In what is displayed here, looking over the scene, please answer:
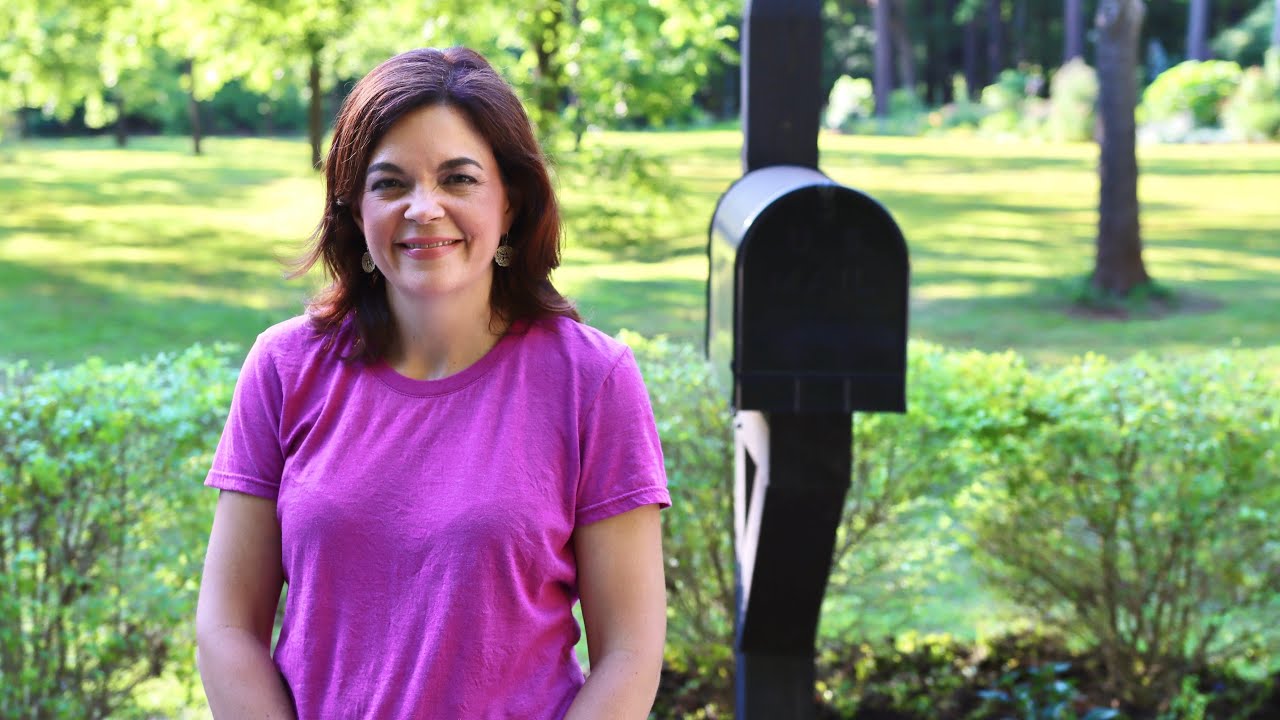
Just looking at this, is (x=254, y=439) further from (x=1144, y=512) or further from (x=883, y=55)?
(x=883, y=55)

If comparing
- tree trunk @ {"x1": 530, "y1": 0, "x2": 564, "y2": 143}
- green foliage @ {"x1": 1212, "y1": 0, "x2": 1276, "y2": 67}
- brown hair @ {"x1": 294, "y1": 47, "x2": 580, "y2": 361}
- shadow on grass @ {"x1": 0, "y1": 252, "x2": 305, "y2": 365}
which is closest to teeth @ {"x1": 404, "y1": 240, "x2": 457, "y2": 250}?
brown hair @ {"x1": 294, "y1": 47, "x2": 580, "y2": 361}

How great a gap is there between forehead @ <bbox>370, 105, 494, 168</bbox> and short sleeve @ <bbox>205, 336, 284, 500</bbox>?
308mm

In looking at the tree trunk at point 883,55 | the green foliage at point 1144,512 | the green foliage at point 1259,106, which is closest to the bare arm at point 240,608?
the green foliage at point 1144,512

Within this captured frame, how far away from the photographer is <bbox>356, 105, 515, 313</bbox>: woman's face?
5.01 ft

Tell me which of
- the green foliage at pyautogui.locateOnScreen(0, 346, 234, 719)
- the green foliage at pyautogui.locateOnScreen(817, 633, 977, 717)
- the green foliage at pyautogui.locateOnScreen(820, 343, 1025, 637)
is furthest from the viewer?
the green foliage at pyautogui.locateOnScreen(817, 633, 977, 717)

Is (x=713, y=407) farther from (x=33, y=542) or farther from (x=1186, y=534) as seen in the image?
(x=33, y=542)

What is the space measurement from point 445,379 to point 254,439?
0.80 ft

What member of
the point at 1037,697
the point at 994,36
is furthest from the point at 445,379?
the point at 994,36

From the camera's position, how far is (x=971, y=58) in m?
33.0

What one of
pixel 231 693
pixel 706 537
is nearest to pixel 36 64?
pixel 706 537

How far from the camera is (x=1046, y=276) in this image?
11.4m

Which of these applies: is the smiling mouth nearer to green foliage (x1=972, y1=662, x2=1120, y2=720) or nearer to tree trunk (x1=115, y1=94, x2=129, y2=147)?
green foliage (x1=972, y1=662, x2=1120, y2=720)

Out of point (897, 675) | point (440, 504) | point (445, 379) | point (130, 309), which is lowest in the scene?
point (897, 675)

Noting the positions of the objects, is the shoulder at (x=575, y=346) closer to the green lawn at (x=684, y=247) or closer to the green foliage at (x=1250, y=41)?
the green lawn at (x=684, y=247)
